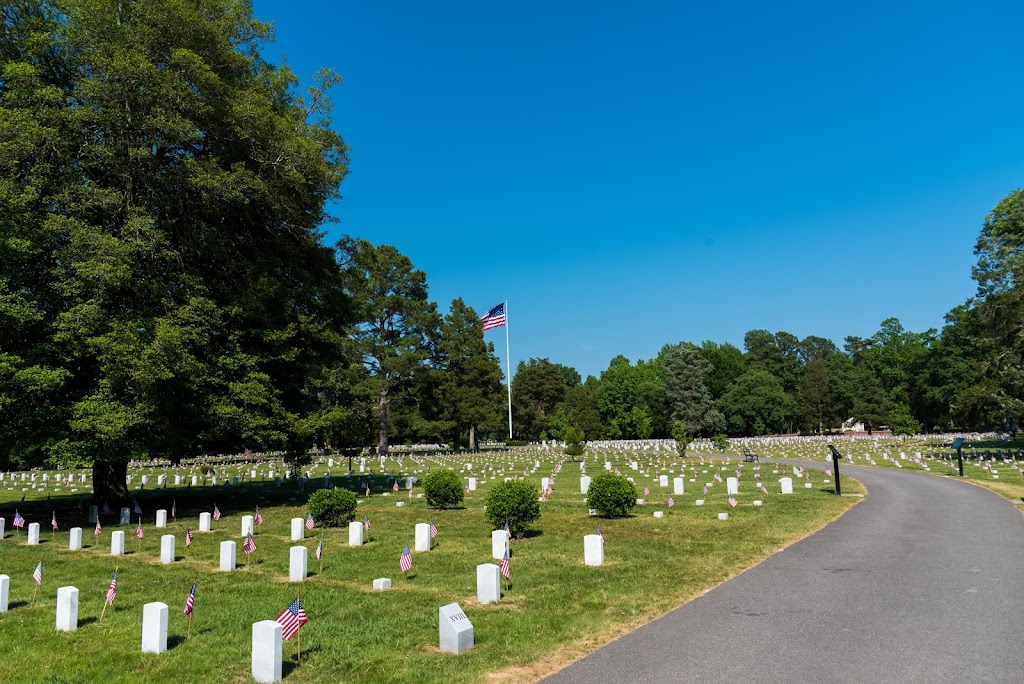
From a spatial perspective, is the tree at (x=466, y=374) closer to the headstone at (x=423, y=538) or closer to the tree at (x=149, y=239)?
the tree at (x=149, y=239)

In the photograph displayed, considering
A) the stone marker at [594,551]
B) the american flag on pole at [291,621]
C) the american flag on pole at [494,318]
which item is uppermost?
the american flag on pole at [494,318]

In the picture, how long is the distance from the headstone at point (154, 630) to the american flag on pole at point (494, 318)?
172 feet

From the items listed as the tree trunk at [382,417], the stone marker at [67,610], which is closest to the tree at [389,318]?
the tree trunk at [382,417]

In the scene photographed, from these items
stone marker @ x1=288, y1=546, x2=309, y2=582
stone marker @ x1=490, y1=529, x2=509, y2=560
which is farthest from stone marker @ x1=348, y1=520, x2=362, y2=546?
stone marker @ x1=490, y1=529, x2=509, y2=560

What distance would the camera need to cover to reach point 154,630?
24.1 feet

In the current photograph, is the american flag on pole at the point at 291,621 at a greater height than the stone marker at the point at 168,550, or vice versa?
the american flag on pole at the point at 291,621

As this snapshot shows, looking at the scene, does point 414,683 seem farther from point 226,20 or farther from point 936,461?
point 936,461

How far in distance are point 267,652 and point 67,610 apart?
13.3 feet

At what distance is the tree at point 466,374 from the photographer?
65688 mm

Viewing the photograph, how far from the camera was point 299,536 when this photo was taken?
1547 centimetres

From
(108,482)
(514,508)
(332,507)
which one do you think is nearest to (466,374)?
(108,482)

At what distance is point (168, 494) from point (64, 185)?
1455cm

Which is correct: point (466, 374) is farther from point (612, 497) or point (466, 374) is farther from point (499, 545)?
point (499, 545)

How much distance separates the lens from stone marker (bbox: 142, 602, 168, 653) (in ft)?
Result: 23.9
